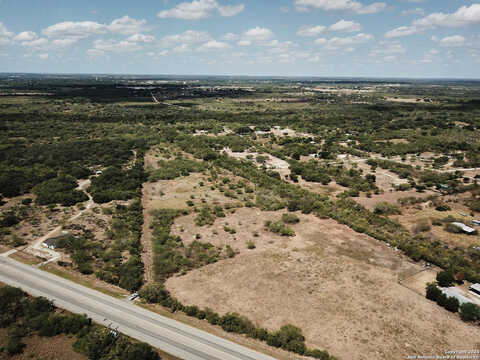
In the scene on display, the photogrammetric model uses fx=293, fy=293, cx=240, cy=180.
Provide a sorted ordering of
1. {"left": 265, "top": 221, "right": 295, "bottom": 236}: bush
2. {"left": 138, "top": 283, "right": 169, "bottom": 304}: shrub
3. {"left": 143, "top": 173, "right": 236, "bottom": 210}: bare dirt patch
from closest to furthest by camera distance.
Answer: {"left": 138, "top": 283, "right": 169, "bottom": 304}: shrub < {"left": 265, "top": 221, "right": 295, "bottom": 236}: bush < {"left": 143, "top": 173, "right": 236, "bottom": 210}: bare dirt patch

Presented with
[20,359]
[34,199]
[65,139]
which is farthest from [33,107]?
[20,359]

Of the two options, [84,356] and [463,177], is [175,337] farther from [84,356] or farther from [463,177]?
[463,177]

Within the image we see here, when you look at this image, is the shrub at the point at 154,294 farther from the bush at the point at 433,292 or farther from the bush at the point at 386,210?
the bush at the point at 386,210

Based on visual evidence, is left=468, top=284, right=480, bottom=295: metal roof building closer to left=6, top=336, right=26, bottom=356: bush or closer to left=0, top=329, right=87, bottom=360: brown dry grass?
left=0, top=329, right=87, bottom=360: brown dry grass

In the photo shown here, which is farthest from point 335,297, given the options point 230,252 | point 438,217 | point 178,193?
point 178,193

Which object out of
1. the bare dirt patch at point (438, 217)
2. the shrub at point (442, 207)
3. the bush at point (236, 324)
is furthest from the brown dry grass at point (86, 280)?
the shrub at point (442, 207)

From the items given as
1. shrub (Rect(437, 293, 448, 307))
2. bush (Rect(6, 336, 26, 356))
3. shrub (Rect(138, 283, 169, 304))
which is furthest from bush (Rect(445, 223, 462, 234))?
bush (Rect(6, 336, 26, 356))

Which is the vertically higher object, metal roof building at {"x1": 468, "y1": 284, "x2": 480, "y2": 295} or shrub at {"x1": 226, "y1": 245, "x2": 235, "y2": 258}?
metal roof building at {"x1": 468, "y1": 284, "x2": 480, "y2": 295}
